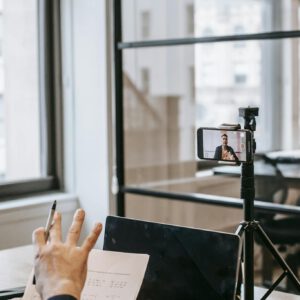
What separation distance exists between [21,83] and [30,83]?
0.14ft

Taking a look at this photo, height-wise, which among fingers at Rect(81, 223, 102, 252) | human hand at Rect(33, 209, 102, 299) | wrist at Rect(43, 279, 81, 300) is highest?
fingers at Rect(81, 223, 102, 252)

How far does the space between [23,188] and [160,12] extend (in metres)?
1.65

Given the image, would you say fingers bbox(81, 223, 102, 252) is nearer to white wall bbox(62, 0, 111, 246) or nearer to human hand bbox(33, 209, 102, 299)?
human hand bbox(33, 209, 102, 299)

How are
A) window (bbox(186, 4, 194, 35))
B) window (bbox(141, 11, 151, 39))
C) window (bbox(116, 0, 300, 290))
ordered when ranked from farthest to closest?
window (bbox(186, 4, 194, 35))
window (bbox(141, 11, 151, 39))
window (bbox(116, 0, 300, 290))

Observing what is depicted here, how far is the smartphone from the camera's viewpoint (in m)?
1.23

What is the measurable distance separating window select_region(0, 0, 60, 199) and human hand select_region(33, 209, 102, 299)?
1920 millimetres

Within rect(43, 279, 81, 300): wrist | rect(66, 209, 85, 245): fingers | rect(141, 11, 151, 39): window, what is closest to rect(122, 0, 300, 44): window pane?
rect(141, 11, 151, 39): window

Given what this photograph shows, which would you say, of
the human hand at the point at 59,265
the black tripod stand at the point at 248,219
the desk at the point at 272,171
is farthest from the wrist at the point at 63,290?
the desk at the point at 272,171

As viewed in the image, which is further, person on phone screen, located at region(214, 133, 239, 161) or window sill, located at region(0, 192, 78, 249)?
window sill, located at region(0, 192, 78, 249)

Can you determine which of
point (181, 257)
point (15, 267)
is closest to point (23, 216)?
point (15, 267)

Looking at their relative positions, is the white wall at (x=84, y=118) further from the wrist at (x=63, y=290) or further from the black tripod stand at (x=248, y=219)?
the wrist at (x=63, y=290)

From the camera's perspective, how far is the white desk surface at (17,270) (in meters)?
1.54

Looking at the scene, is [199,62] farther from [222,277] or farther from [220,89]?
[222,277]

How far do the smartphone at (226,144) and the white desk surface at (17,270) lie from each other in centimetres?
43
